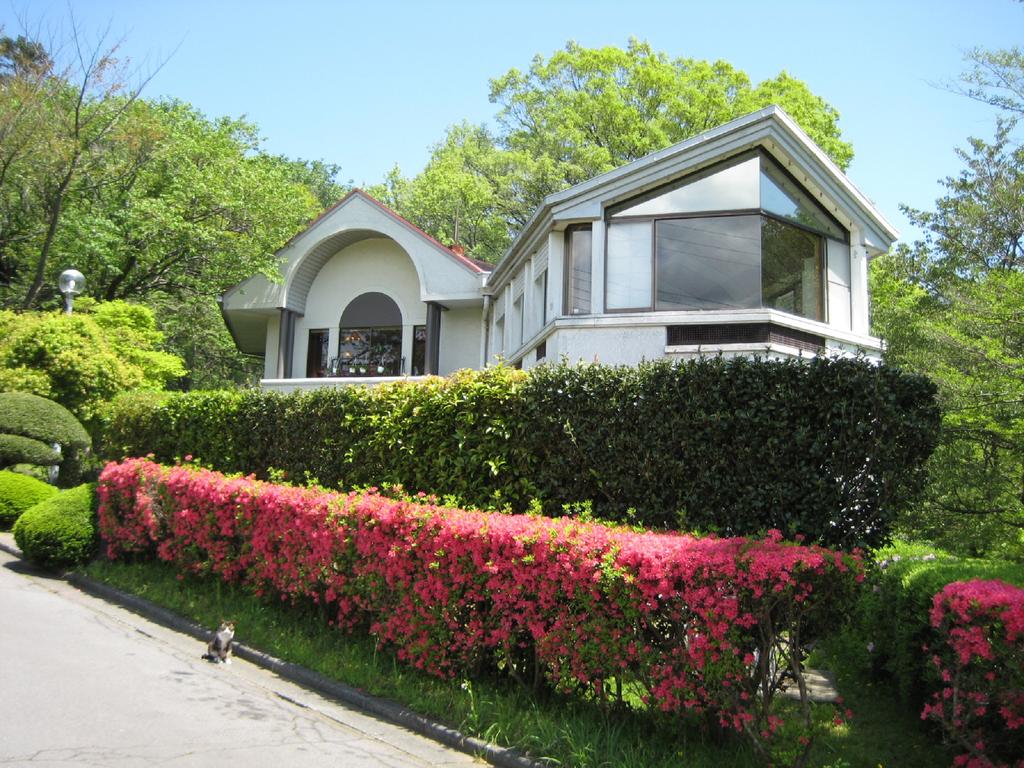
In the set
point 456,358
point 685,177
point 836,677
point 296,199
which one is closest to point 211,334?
point 296,199

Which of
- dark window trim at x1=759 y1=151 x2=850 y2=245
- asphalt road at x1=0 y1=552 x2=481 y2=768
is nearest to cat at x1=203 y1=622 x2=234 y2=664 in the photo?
asphalt road at x1=0 y1=552 x2=481 y2=768

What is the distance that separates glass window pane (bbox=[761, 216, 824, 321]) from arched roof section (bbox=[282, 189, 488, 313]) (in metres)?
8.44

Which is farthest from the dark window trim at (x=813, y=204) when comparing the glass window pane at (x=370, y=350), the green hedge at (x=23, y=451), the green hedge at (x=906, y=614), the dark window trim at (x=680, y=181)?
the green hedge at (x=23, y=451)

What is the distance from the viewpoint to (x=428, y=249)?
65.8 feet

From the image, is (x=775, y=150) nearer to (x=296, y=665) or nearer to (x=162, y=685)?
(x=296, y=665)

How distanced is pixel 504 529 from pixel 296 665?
9.97ft

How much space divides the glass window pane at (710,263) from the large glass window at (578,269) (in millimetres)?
1298

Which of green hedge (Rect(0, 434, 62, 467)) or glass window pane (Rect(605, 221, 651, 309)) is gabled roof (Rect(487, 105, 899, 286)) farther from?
green hedge (Rect(0, 434, 62, 467))

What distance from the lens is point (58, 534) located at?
40.7ft

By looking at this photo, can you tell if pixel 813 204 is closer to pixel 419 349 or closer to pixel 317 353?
pixel 419 349

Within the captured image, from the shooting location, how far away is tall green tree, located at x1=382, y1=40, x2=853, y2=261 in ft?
101

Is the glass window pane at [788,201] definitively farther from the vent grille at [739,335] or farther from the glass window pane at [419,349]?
the glass window pane at [419,349]

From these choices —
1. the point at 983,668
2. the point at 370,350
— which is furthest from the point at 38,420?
the point at 983,668

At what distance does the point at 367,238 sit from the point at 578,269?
968 centimetres
